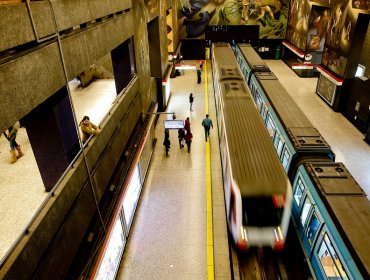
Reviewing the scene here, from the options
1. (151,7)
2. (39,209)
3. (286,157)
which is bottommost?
(286,157)

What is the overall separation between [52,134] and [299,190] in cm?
605

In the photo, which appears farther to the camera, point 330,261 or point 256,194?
point 256,194

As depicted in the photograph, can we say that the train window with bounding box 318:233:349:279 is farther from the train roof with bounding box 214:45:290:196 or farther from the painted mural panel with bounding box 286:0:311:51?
the painted mural panel with bounding box 286:0:311:51

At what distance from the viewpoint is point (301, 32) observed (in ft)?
71.2

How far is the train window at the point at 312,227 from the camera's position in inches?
240

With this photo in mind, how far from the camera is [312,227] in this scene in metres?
6.30

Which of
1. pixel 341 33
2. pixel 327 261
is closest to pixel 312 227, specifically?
pixel 327 261

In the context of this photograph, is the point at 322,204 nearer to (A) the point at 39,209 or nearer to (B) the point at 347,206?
(B) the point at 347,206

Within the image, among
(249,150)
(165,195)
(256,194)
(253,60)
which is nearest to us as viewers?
(256,194)

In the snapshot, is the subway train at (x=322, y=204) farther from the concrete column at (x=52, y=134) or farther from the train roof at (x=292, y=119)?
the concrete column at (x=52, y=134)

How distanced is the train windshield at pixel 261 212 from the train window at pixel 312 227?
2.37ft

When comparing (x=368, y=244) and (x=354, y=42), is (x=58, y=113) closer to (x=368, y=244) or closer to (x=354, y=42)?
(x=368, y=244)

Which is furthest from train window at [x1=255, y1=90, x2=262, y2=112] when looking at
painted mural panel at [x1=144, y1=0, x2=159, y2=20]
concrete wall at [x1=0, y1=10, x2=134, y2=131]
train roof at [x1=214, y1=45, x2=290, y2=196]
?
concrete wall at [x1=0, y1=10, x2=134, y2=131]

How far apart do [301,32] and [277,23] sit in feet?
15.6
